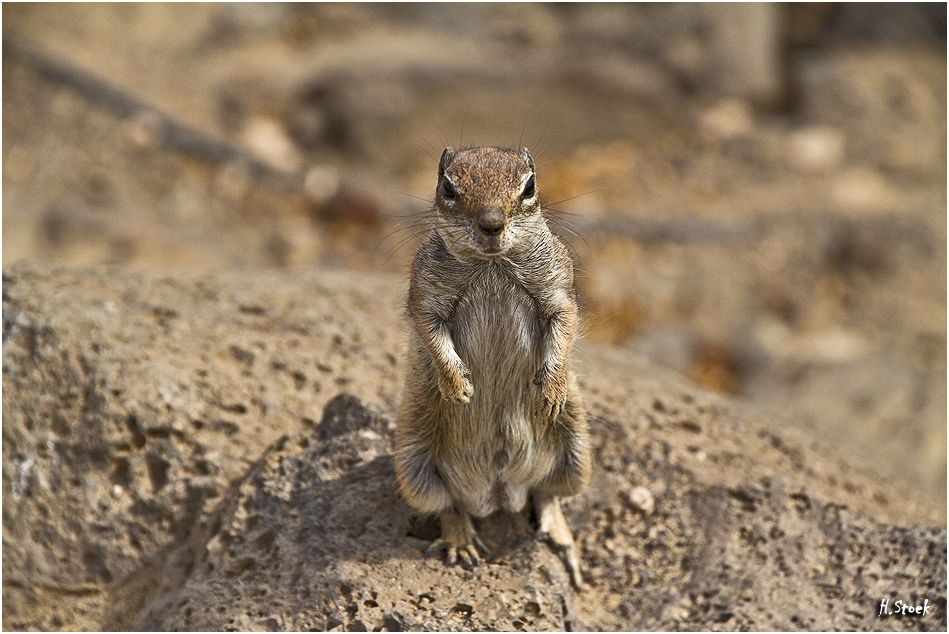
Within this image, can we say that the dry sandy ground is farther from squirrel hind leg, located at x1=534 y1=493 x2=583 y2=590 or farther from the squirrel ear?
the squirrel ear

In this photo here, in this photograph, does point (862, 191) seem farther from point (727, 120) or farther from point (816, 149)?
point (727, 120)

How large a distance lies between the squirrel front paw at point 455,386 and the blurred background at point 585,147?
6.07 metres

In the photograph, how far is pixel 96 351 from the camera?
5.12 m

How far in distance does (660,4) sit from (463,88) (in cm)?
426

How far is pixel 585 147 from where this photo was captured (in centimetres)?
1583

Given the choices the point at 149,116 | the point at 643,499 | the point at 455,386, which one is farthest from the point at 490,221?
the point at 149,116

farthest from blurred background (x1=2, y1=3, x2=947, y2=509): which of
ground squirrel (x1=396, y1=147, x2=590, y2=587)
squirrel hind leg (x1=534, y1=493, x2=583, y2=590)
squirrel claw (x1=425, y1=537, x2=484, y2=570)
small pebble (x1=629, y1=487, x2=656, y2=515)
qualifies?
squirrel claw (x1=425, y1=537, x2=484, y2=570)

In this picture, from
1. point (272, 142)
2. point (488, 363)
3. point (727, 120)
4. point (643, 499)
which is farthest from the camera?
point (727, 120)

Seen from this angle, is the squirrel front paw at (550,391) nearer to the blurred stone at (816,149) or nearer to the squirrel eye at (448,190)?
the squirrel eye at (448,190)

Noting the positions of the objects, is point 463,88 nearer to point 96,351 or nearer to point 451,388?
point 96,351

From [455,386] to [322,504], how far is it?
1076 mm

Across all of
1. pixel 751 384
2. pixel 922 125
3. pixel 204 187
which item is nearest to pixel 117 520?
pixel 751 384

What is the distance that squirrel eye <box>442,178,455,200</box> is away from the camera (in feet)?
11.9

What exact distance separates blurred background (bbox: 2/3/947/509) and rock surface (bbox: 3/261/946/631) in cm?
434
